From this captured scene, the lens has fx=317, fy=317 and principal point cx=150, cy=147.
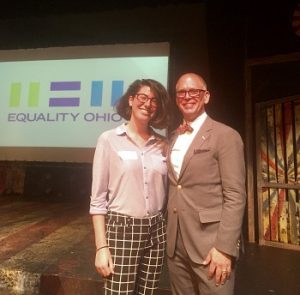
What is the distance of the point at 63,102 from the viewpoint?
13.0 ft

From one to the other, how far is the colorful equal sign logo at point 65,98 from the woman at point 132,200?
8.83 ft

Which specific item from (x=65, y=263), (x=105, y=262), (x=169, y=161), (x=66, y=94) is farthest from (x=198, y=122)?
(x=66, y=94)

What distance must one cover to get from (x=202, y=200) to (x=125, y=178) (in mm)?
318

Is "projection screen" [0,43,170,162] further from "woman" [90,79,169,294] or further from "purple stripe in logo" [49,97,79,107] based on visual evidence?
"woman" [90,79,169,294]

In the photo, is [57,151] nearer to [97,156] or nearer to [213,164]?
[97,156]

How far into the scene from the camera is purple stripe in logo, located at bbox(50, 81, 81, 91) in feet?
13.0

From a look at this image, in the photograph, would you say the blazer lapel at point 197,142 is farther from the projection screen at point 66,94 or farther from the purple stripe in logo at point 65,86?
the purple stripe in logo at point 65,86

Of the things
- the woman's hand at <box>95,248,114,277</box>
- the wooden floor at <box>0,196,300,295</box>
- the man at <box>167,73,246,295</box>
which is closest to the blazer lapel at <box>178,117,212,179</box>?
the man at <box>167,73,246,295</box>

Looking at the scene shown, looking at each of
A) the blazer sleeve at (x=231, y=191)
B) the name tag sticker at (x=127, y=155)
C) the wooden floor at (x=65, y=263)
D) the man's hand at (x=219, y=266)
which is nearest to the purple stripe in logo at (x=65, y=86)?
the wooden floor at (x=65, y=263)

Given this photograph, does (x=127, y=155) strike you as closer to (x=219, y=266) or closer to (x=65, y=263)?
(x=219, y=266)

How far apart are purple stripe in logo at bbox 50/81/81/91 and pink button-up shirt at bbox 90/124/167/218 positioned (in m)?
2.81

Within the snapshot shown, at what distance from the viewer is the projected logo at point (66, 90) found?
3.85 metres

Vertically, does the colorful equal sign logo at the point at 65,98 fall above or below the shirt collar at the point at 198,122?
above

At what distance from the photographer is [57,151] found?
4.01 m
